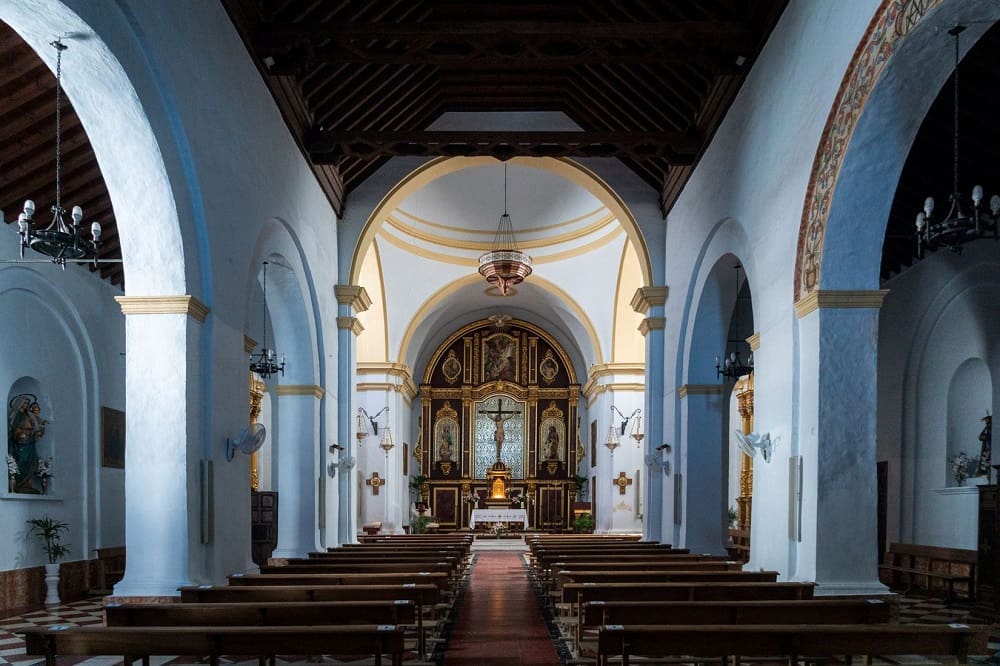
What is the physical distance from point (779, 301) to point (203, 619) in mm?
5650

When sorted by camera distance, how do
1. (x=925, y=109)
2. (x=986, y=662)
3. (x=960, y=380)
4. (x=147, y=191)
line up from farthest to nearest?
1. (x=960, y=380)
2. (x=147, y=191)
3. (x=925, y=109)
4. (x=986, y=662)

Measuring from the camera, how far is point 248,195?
30.3ft

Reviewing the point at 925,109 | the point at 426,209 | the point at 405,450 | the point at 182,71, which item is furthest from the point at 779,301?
the point at 405,450

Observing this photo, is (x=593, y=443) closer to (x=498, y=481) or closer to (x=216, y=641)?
(x=498, y=481)

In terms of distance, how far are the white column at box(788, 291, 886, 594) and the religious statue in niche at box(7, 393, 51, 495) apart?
829cm

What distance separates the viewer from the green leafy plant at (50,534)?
10570 millimetres

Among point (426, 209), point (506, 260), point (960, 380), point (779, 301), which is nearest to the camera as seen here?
point (779, 301)

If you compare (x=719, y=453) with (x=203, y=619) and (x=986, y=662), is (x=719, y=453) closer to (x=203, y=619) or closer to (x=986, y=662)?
(x=986, y=662)

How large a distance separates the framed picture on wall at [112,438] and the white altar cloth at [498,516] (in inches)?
501

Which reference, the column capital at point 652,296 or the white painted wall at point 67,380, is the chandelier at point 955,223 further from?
the white painted wall at point 67,380

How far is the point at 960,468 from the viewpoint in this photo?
1174 cm

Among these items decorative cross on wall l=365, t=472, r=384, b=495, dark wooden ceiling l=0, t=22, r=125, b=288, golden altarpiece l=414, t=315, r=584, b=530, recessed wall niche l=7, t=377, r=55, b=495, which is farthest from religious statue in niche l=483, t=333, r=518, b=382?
recessed wall niche l=7, t=377, r=55, b=495

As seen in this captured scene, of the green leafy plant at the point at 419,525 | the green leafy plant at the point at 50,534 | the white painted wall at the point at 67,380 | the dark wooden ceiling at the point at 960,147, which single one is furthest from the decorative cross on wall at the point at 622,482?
the green leafy plant at the point at 50,534

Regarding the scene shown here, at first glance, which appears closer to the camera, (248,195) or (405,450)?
(248,195)
